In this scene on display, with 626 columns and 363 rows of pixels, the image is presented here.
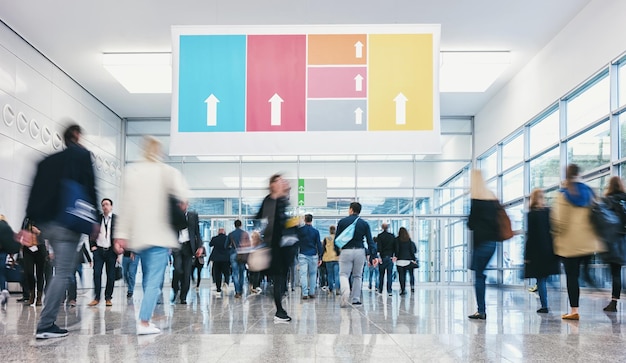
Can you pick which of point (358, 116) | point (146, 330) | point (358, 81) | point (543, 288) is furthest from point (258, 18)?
point (146, 330)

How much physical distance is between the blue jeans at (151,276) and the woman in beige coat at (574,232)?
446cm

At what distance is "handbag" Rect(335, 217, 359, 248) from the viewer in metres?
9.47

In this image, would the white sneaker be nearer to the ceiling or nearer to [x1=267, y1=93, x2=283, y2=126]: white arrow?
[x1=267, y1=93, x2=283, y2=126]: white arrow

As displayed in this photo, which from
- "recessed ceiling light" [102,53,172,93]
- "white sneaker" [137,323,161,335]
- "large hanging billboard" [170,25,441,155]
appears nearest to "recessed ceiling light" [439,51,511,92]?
"recessed ceiling light" [102,53,172,93]

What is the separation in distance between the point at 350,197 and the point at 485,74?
21.1ft

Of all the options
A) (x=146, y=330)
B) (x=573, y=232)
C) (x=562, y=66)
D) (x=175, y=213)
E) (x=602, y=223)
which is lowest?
(x=146, y=330)

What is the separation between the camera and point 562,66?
14602 mm

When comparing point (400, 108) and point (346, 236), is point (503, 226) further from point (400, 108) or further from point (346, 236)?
point (346, 236)

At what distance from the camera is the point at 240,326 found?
649 centimetres

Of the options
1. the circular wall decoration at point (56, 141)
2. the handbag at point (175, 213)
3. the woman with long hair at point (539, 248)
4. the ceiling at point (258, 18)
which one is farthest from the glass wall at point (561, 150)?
the circular wall decoration at point (56, 141)

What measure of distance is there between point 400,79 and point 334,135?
46.8 inches

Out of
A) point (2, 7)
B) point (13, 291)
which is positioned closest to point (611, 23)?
point (2, 7)

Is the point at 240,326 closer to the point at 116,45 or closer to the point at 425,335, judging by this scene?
the point at 425,335

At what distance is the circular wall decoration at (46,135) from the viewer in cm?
1579
